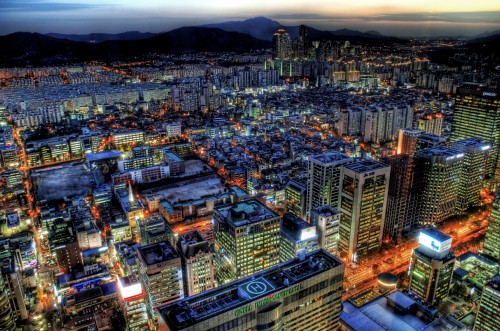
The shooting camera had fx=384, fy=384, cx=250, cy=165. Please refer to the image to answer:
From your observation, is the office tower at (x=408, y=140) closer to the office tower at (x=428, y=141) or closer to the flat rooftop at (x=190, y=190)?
the office tower at (x=428, y=141)

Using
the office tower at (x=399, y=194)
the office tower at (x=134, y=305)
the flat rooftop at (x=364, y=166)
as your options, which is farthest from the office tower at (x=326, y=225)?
the office tower at (x=134, y=305)

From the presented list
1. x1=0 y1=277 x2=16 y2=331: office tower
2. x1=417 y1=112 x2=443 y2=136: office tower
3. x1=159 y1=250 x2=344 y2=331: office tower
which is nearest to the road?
x1=159 y1=250 x2=344 y2=331: office tower

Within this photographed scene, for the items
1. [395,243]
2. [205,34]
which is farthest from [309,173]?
[205,34]

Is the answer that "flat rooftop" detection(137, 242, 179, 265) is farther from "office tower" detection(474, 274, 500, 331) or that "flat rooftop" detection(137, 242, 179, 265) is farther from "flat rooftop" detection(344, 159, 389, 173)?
"office tower" detection(474, 274, 500, 331)

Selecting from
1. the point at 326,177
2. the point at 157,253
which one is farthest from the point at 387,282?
the point at 157,253

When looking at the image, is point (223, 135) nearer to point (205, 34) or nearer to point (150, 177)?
point (150, 177)

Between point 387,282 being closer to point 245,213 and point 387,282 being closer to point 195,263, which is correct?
point 245,213
